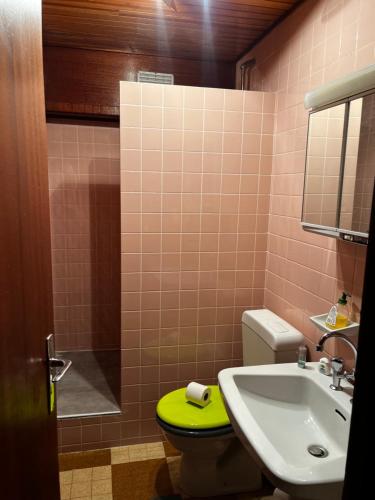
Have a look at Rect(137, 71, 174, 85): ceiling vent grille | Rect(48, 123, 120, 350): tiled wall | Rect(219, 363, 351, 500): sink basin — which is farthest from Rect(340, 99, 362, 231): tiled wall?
Rect(48, 123, 120, 350): tiled wall

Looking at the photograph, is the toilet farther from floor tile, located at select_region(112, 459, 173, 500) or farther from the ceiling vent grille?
the ceiling vent grille

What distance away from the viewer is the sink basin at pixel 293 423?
95 cm

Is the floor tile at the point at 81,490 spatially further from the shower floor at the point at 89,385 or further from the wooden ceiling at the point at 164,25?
the wooden ceiling at the point at 164,25

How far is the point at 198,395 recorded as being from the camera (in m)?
1.80

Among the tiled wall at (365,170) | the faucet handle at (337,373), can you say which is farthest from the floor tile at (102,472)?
the tiled wall at (365,170)

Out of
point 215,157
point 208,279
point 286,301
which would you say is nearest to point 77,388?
point 208,279

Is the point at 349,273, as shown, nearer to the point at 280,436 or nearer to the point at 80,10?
the point at 280,436

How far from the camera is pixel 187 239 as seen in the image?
2.12 meters

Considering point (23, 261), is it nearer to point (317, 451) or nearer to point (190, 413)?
point (317, 451)

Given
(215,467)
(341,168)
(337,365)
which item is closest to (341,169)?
(341,168)

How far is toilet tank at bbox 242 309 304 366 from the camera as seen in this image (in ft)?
5.67

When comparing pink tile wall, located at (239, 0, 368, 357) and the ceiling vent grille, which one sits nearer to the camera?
pink tile wall, located at (239, 0, 368, 357)

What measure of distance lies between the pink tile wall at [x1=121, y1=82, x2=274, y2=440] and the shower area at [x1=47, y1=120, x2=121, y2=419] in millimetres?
678

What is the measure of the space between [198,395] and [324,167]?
122 cm
